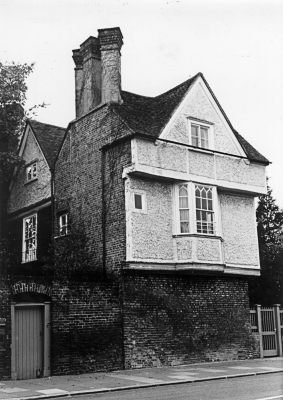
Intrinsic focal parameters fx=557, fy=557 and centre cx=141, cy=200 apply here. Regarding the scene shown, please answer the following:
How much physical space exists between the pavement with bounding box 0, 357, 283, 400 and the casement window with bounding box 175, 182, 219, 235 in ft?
16.3

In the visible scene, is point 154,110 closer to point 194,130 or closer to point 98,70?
point 194,130

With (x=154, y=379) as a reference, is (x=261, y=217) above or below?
above

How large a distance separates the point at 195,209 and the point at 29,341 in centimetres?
783

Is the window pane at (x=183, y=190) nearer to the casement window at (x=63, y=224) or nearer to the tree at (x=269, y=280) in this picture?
the casement window at (x=63, y=224)

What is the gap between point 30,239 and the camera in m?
25.6

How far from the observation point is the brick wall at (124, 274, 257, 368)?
62.7 ft

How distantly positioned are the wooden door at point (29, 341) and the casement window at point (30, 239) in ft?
26.1

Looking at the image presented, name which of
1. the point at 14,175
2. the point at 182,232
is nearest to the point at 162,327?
the point at 182,232

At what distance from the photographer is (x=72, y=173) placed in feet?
76.7

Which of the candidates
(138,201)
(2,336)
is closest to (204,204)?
(138,201)

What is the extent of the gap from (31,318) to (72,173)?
8.02 meters

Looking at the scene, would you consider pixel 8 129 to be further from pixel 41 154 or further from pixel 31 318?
pixel 31 318

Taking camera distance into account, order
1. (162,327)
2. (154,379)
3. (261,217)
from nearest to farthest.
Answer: (154,379)
(162,327)
(261,217)

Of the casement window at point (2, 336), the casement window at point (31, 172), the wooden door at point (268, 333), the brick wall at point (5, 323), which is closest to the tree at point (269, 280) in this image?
the wooden door at point (268, 333)
